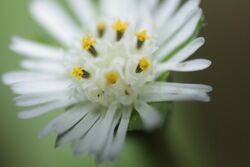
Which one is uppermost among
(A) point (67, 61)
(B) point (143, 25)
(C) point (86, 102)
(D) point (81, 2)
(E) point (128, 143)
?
(D) point (81, 2)

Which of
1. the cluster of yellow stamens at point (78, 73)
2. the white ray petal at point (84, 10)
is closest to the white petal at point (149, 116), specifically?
the cluster of yellow stamens at point (78, 73)

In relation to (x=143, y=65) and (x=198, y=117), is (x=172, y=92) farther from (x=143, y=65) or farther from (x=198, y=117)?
(x=198, y=117)

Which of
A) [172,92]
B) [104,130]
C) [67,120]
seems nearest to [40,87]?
[67,120]

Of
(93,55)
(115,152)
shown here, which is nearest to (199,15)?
(93,55)

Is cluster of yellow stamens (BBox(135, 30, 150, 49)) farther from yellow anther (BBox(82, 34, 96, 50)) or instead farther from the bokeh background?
the bokeh background

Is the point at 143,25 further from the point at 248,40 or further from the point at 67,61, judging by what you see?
the point at 248,40

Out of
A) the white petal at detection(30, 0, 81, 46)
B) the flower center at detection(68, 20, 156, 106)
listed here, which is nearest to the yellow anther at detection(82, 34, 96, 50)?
the flower center at detection(68, 20, 156, 106)

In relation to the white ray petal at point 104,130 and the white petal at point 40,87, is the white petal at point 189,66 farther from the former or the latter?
the white petal at point 40,87
